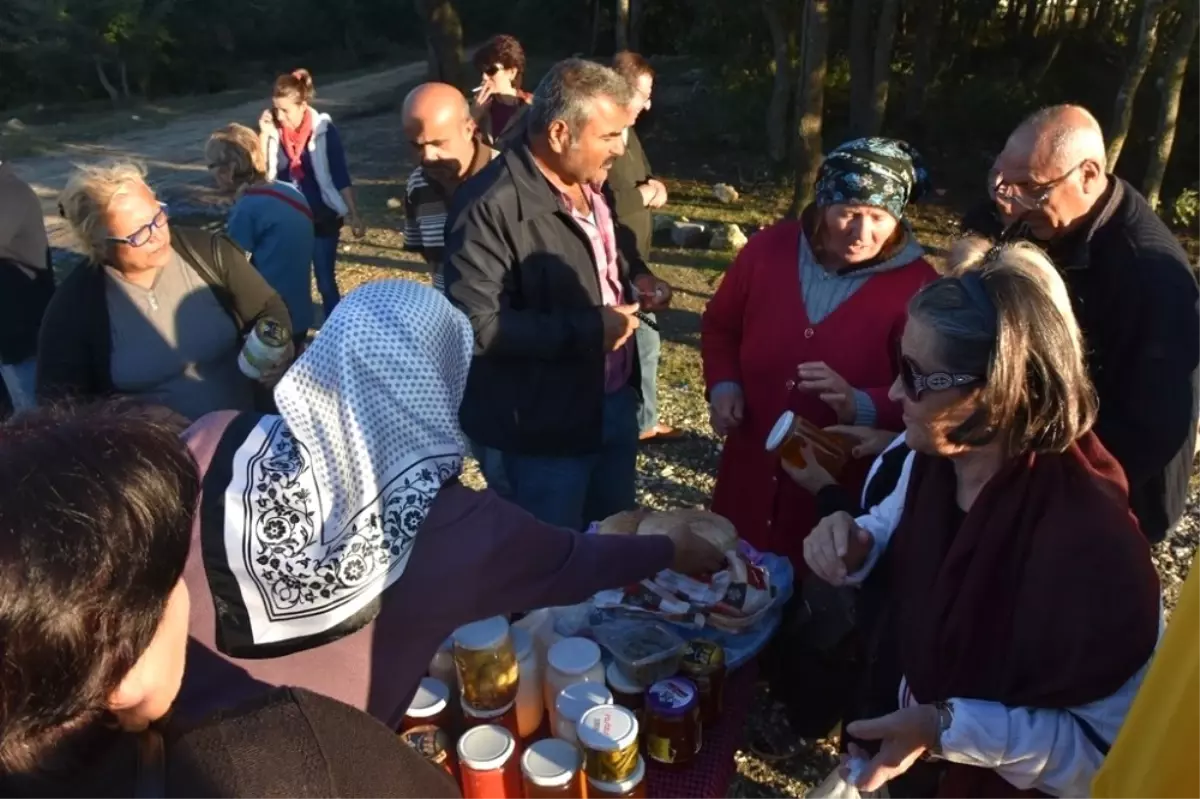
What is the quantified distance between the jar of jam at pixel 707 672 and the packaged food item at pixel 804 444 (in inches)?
23.3

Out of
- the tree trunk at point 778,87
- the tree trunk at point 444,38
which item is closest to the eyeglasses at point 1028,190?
the tree trunk at point 778,87

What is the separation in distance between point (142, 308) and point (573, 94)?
165 centimetres

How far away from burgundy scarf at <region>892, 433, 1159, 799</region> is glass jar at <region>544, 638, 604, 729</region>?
701 millimetres

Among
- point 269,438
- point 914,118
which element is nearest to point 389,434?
point 269,438

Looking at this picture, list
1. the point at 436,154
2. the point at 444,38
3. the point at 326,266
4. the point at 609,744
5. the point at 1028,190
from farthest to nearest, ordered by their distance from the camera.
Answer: the point at 444,38, the point at 326,266, the point at 436,154, the point at 1028,190, the point at 609,744

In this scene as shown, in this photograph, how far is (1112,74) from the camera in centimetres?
1137

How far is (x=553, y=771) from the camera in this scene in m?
1.90

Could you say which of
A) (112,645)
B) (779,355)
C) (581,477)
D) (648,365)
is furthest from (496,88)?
(112,645)

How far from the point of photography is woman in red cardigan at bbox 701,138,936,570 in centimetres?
269

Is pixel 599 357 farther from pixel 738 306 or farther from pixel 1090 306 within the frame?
pixel 1090 306

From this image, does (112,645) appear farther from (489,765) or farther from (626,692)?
(626,692)

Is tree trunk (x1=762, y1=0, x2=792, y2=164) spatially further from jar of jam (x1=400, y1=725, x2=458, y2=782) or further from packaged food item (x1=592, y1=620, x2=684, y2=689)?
jar of jam (x1=400, y1=725, x2=458, y2=782)

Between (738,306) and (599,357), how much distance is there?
1.64ft

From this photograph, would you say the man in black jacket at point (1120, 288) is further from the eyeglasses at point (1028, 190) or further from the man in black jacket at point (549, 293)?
the man in black jacket at point (549, 293)
